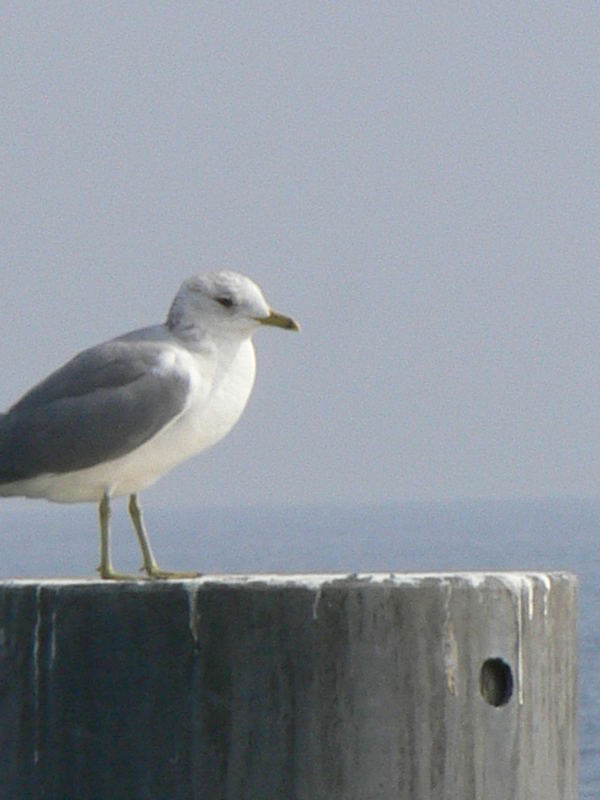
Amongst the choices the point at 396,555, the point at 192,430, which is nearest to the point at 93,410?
the point at 192,430

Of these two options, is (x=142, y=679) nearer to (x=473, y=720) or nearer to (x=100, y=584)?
(x=100, y=584)

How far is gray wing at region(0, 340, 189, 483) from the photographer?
23.0ft

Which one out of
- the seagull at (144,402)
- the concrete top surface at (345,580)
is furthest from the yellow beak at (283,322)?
the concrete top surface at (345,580)

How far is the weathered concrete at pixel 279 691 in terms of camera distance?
15.7ft

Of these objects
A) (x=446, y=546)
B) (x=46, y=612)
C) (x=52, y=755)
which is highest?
(x=446, y=546)

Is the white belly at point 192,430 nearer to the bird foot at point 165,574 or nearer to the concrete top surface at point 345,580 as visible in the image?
the bird foot at point 165,574

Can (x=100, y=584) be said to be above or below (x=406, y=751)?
above

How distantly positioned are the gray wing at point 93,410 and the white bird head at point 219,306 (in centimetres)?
14

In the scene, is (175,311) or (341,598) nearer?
(341,598)

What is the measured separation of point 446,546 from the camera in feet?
315

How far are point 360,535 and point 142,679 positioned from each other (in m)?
123

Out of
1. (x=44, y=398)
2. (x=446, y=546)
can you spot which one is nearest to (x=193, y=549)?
(x=446, y=546)

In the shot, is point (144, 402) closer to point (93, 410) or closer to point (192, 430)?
point (192, 430)

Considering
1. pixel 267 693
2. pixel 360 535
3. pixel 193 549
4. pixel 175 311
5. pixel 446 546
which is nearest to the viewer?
pixel 267 693
